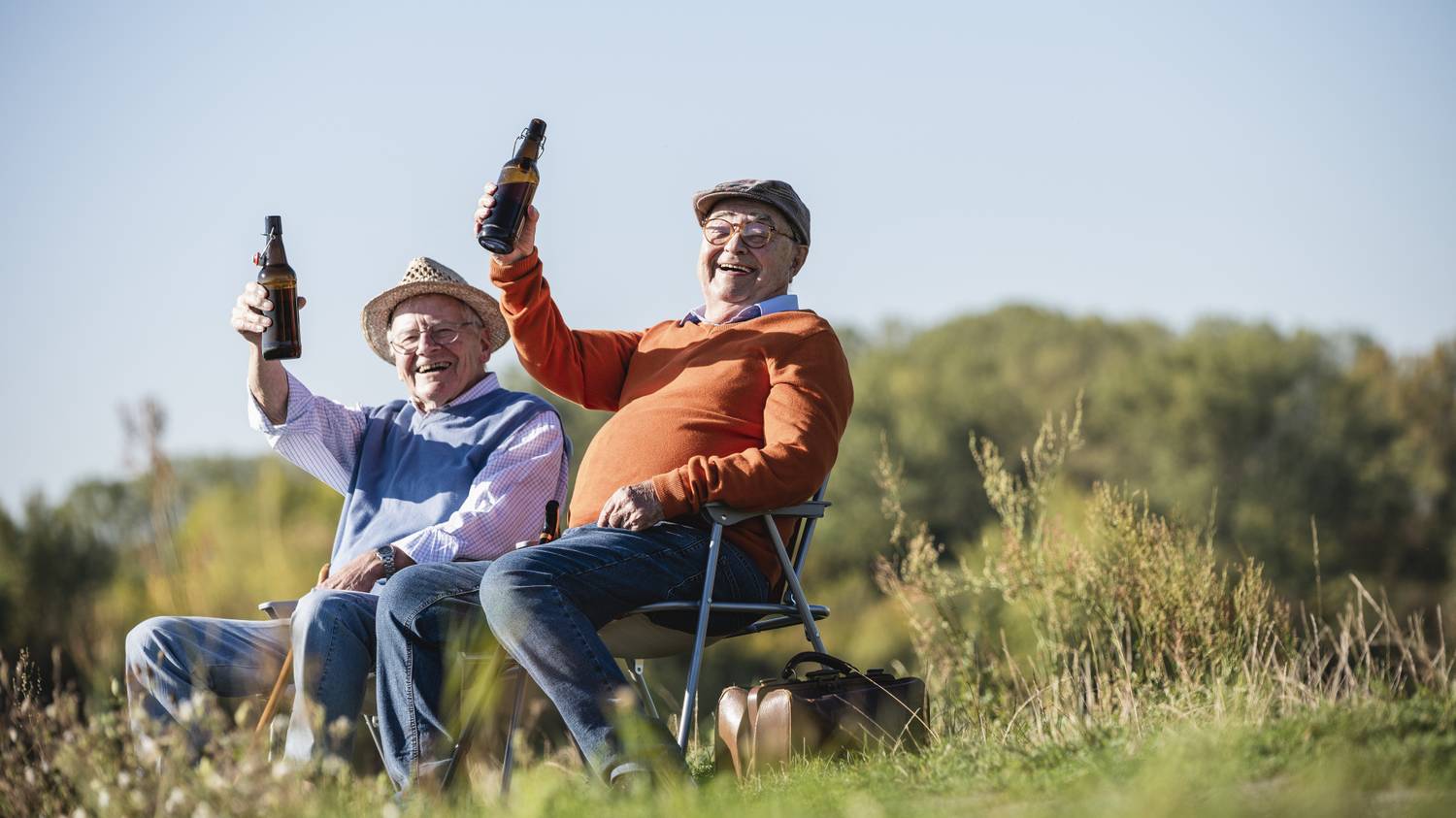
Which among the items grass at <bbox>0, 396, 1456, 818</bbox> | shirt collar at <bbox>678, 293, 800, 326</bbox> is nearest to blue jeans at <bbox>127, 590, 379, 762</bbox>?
grass at <bbox>0, 396, 1456, 818</bbox>

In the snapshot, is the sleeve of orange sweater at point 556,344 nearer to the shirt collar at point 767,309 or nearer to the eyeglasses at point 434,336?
the eyeglasses at point 434,336

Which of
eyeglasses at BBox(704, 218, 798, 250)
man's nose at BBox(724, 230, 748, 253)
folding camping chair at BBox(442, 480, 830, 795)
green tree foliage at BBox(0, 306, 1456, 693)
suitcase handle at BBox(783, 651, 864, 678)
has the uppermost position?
eyeglasses at BBox(704, 218, 798, 250)

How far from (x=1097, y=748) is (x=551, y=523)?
5.16ft

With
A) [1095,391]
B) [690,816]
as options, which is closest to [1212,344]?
[1095,391]

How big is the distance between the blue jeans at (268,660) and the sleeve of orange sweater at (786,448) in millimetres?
821

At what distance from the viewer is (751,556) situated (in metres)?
3.96

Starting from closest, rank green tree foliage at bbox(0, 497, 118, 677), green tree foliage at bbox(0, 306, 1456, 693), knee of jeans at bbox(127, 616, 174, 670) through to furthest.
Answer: knee of jeans at bbox(127, 616, 174, 670) → green tree foliage at bbox(0, 497, 118, 677) → green tree foliage at bbox(0, 306, 1456, 693)

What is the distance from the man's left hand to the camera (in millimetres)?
3943

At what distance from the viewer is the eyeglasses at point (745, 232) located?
175 inches

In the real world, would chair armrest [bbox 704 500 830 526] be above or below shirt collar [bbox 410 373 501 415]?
below

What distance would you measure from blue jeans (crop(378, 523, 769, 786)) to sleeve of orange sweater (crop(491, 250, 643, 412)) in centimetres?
75

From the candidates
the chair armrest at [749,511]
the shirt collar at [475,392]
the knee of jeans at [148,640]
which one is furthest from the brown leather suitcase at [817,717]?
the knee of jeans at [148,640]

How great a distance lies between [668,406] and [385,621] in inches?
38.7

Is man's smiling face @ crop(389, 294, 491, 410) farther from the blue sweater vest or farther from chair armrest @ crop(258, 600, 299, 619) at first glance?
chair armrest @ crop(258, 600, 299, 619)
